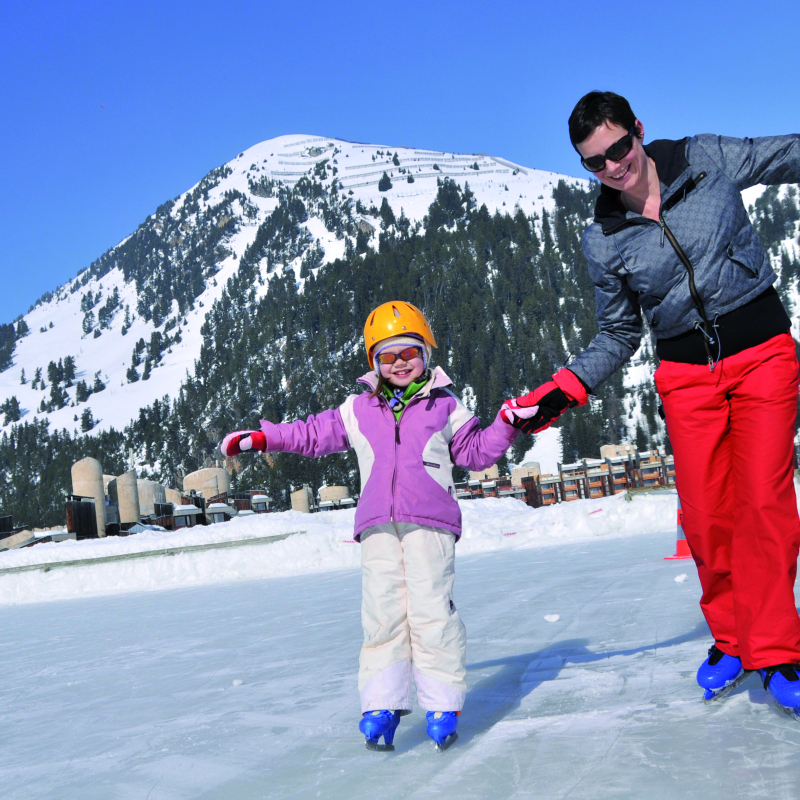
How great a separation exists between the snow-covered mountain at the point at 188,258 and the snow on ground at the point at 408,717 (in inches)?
4228

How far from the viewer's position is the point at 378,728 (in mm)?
2109

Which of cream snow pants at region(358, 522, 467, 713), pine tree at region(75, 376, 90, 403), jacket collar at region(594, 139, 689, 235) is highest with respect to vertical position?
pine tree at region(75, 376, 90, 403)

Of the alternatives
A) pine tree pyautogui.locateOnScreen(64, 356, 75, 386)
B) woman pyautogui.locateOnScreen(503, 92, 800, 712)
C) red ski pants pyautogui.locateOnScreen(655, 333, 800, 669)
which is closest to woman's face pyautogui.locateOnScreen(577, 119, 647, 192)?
woman pyautogui.locateOnScreen(503, 92, 800, 712)

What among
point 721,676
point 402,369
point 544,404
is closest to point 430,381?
point 402,369

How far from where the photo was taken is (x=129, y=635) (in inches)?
199

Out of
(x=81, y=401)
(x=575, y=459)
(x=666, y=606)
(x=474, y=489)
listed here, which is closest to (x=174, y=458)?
(x=81, y=401)

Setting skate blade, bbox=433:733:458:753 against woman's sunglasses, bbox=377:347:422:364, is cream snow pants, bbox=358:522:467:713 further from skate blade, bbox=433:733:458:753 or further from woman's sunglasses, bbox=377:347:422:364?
woman's sunglasses, bbox=377:347:422:364

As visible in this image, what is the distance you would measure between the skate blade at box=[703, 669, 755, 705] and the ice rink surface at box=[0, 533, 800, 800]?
0.03m

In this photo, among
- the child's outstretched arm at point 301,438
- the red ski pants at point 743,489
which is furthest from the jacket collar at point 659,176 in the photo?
the child's outstretched arm at point 301,438

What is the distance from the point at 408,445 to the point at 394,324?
0.40m

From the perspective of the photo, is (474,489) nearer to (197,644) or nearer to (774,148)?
(197,644)

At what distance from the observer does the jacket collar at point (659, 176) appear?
2.20 m

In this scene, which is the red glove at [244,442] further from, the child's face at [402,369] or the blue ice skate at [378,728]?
the blue ice skate at [378,728]

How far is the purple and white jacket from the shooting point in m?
2.30
